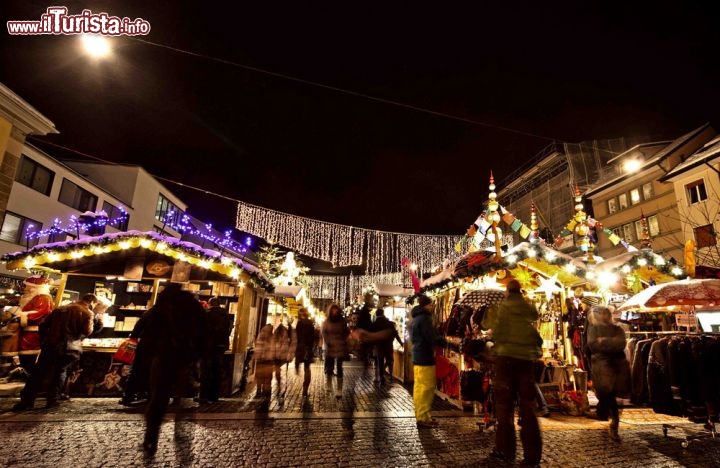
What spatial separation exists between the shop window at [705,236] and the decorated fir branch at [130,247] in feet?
69.5

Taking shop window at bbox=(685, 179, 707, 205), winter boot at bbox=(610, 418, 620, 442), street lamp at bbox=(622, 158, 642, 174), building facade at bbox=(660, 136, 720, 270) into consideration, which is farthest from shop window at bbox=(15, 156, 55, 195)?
shop window at bbox=(685, 179, 707, 205)

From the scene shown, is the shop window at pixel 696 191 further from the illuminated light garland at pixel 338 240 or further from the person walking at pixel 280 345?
the person walking at pixel 280 345

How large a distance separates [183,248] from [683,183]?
2396cm

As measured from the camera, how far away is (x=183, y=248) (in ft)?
28.7

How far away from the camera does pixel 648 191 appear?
822 inches

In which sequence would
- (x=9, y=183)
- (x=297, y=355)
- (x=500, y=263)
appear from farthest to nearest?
(x=9, y=183), (x=297, y=355), (x=500, y=263)

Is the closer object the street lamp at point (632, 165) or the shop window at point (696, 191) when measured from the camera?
the shop window at point (696, 191)

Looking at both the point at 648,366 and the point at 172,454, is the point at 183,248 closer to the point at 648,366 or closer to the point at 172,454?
the point at 172,454

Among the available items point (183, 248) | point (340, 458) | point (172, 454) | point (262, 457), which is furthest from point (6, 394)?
point (340, 458)

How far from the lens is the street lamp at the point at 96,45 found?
7.78 meters

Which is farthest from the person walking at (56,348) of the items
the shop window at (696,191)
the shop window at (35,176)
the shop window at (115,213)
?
the shop window at (696,191)

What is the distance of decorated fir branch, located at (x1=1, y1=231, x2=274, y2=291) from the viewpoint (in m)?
8.55

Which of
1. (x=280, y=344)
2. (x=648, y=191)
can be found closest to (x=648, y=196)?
(x=648, y=191)

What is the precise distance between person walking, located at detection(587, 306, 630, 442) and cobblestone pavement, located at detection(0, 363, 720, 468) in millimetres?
618
